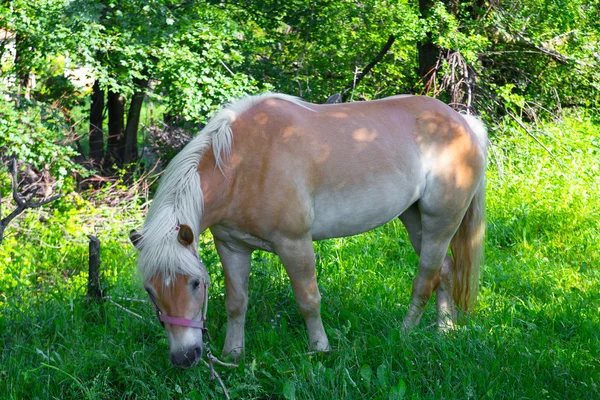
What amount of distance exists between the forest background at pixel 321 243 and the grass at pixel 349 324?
18 mm

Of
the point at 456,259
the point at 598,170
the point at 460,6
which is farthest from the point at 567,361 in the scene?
the point at 460,6

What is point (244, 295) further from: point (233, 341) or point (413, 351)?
point (413, 351)

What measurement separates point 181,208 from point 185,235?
0.69ft

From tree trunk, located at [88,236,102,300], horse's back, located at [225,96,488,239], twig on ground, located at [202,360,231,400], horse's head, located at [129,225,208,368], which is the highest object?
horse's back, located at [225,96,488,239]

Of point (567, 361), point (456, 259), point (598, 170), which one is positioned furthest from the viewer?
point (598, 170)

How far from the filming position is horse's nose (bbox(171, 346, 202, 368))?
322cm

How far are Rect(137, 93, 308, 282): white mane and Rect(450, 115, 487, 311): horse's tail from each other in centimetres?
189

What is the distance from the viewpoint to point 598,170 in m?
7.79

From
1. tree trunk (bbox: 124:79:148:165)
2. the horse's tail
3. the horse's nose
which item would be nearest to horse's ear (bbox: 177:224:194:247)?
the horse's nose

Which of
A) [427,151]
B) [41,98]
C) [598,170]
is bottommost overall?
[41,98]

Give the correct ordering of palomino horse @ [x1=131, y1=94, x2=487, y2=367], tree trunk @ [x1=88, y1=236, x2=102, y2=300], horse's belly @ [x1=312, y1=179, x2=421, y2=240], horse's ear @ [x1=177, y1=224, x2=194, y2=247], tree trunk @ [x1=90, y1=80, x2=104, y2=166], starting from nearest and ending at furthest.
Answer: horse's ear @ [x1=177, y1=224, x2=194, y2=247], palomino horse @ [x1=131, y1=94, x2=487, y2=367], horse's belly @ [x1=312, y1=179, x2=421, y2=240], tree trunk @ [x1=88, y1=236, x2=102, y2=300], tree trunk @ [x1=90, y1=80, x2=104, y2=166]

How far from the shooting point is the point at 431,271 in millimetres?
4441

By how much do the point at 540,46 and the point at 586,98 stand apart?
4.19ft

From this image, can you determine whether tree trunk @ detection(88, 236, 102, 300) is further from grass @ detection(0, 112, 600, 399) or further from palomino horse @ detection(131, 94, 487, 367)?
palomino horse @ detection(131, 94, 487, 367)
